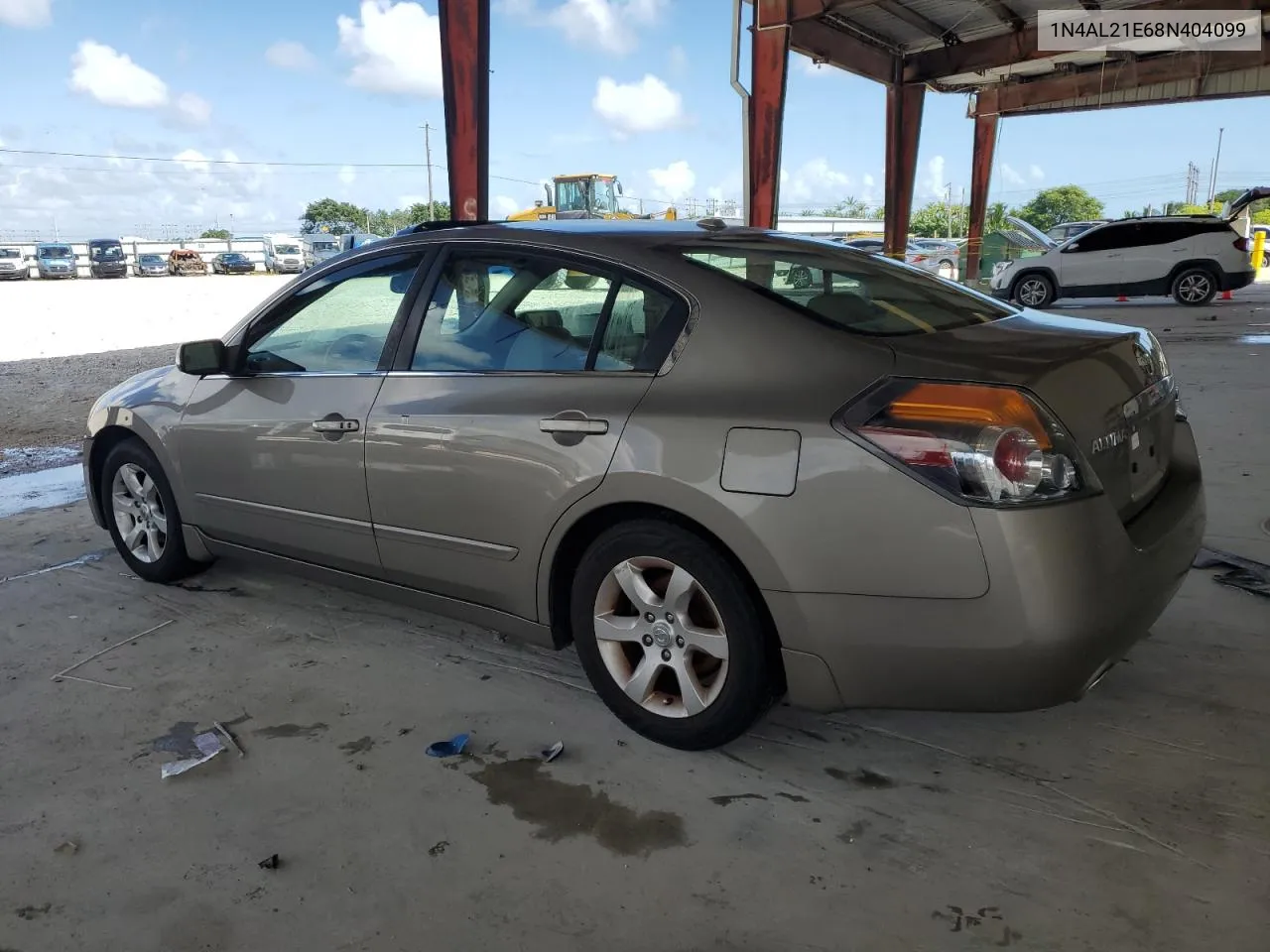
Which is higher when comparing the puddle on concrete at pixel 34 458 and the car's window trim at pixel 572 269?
the car's window trim at pixel 572 269

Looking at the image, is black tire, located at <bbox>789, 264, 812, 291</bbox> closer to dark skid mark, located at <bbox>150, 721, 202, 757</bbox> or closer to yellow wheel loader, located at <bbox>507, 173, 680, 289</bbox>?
dark skid mark, located at <bbox>150, 721, 202, 757</bbox>

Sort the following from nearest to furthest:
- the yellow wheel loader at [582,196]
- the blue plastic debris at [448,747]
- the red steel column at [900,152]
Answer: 1. the blue plastic debris at [448,747]
2. the red steel column at [900,152]
3. the yellow wheel loader at [582,196]

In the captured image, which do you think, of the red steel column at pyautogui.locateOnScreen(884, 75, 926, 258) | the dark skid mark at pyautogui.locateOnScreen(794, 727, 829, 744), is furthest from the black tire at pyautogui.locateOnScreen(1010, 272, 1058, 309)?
the dark skid mark at pyautogui.locateOnScreen(794, 727, 829, 744)

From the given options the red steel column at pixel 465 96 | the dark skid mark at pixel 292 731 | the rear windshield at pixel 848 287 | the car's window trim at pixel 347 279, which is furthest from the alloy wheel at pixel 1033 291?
the dark skid mark at pixel 292 731

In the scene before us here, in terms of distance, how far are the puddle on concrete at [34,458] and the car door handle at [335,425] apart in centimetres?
448

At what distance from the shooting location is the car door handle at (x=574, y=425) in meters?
2.63

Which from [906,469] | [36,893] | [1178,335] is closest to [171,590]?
[36,893]

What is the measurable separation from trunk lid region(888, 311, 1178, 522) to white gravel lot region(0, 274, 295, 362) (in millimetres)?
13708

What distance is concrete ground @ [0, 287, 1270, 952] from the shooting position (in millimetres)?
2062

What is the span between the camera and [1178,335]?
488 inches

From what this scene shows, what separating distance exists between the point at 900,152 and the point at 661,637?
70.8ft

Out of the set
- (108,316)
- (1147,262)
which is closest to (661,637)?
(1147,262)

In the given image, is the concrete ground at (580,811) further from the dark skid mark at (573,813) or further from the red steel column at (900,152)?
the red steel column at (900,152)

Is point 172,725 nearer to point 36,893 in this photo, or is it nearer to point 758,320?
point 36,893
